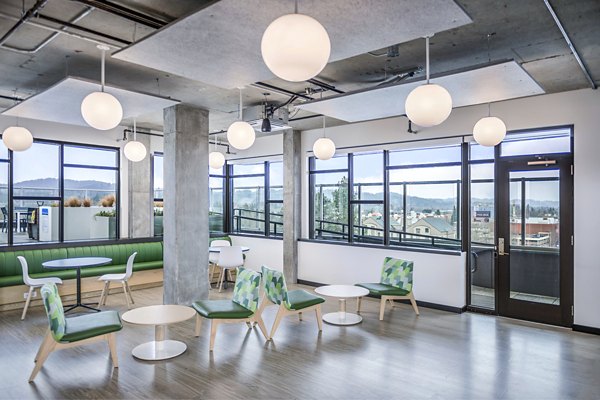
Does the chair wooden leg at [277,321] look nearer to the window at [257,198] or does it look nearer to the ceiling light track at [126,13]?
the ceiling light track at [126,13]

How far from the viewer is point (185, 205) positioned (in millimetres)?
6215

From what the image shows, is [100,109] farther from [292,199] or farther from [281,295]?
[292,199]

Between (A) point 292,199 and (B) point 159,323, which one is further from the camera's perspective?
(A) point 292,199

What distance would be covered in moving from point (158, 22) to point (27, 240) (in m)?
5.84

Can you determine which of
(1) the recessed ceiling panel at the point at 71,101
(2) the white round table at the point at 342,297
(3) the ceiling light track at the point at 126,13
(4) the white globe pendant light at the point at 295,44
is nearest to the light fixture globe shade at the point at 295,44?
(4) the white globe pendant light at the point at 295,44

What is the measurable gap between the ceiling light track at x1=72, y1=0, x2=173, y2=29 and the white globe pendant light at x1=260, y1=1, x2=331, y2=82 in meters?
1.59

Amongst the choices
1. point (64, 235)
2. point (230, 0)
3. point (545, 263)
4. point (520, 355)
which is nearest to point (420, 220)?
point (545, 263)

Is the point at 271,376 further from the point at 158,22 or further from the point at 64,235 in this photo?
the point at 64,235

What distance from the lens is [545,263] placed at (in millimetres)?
5508

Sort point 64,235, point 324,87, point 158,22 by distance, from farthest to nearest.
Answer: point 64,235
point 324,87
point 158,22

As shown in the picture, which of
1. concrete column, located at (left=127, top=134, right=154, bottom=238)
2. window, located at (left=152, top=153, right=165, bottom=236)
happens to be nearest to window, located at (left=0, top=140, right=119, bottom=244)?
concrete column, located at (left=127, top=134, right=154, bottom=238)

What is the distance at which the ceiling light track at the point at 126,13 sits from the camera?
289cm

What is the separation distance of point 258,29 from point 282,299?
314 centimetres

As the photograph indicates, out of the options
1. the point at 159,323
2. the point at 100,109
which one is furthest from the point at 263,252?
the point at 100,109
